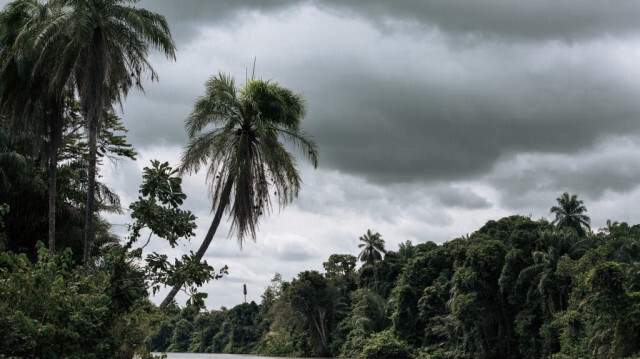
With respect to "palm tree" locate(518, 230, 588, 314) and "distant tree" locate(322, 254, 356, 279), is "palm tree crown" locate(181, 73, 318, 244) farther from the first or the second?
"distant tree" locate(322, 254, 356, 279)

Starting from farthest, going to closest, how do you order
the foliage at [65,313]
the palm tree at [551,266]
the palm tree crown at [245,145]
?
the palm tree at [551,266]
the palm tree crown at [245,145]
the foliage at [65,313]

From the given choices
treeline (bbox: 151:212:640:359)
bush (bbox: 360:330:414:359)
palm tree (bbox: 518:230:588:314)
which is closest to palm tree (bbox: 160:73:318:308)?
treeline (bbox: 151:212:640:359)

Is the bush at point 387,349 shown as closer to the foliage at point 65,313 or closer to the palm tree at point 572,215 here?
the palm tree at point 572,215

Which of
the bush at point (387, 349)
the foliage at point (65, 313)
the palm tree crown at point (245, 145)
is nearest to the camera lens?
the foliage at point (65, 313)

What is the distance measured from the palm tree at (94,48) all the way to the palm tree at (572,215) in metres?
52.7

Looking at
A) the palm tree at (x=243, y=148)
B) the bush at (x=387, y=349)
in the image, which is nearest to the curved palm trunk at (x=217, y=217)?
the palm tree at (x=243, y=148)

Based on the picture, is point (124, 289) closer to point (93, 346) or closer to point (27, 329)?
point (93, 346)

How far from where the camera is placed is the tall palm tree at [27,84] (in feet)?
56.5

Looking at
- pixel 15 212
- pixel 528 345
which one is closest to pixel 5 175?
pixel 15 212

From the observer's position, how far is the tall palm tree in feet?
56.5

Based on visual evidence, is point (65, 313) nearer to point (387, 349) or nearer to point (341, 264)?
point (387, 349)

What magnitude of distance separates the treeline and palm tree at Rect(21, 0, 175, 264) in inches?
1017

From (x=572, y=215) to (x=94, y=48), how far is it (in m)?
54.7

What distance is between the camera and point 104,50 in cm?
1595
